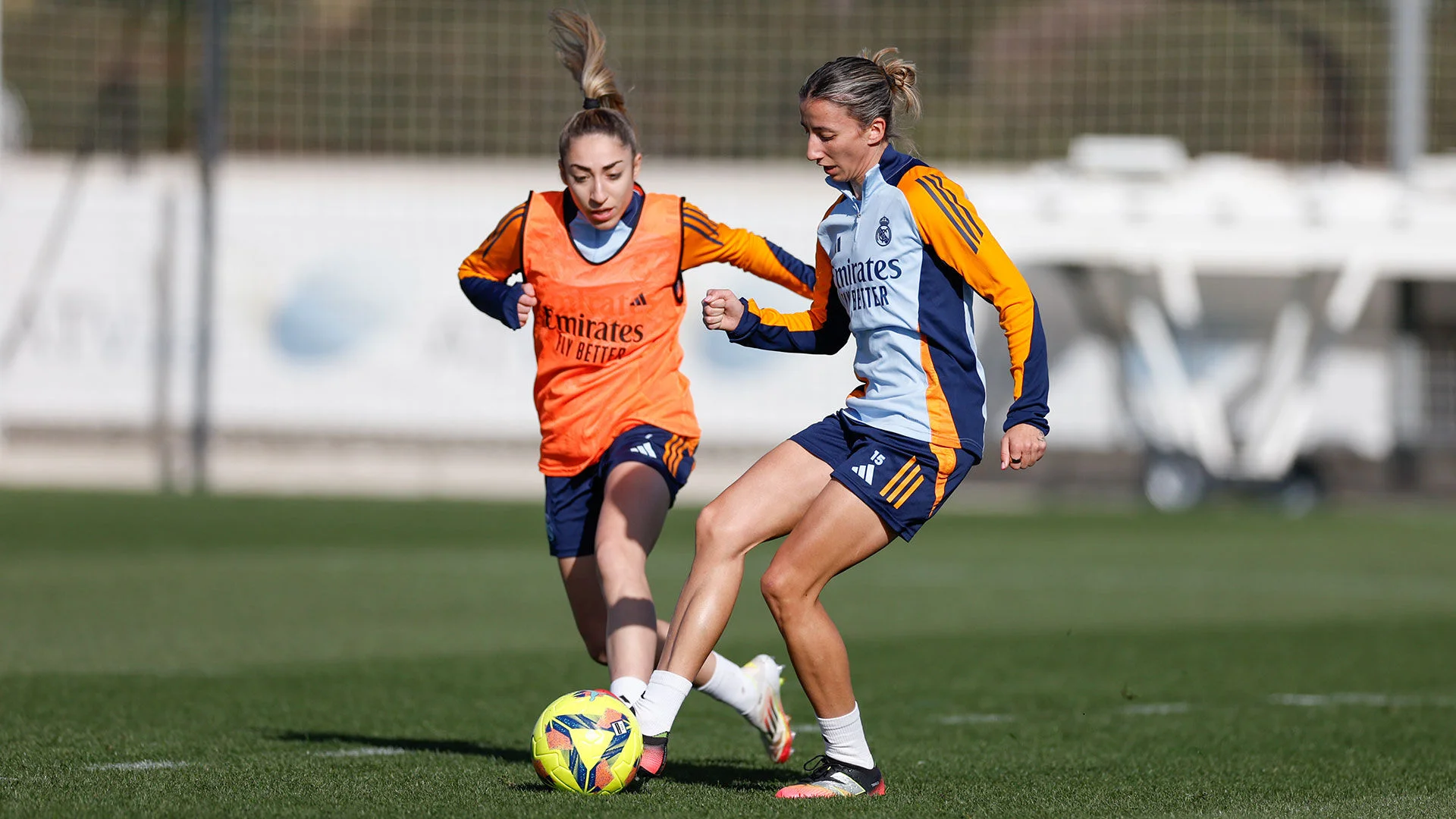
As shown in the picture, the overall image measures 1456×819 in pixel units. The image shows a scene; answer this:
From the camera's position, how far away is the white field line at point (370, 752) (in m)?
5.75

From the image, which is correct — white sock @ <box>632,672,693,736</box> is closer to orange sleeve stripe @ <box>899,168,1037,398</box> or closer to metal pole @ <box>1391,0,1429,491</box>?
orange sleeve stripe @ <box>899,168,1037,398</box>

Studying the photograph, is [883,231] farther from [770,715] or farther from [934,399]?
[770,715]

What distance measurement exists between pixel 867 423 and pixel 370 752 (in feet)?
6.54

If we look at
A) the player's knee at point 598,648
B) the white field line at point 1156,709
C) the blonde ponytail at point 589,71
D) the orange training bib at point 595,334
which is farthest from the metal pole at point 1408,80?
the player's knee at point 598,648

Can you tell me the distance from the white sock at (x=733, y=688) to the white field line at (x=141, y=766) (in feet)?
5.31

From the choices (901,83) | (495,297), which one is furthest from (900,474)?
(495,297)

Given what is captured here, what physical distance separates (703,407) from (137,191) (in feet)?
28.9

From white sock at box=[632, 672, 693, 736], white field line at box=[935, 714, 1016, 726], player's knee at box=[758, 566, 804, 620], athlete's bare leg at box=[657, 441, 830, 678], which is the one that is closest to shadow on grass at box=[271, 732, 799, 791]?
white sock at box=[632, 672, 693, 736]

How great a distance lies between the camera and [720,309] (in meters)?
5.40

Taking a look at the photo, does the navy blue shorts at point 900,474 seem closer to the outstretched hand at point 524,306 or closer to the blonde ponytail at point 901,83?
the blonde ponytail at point 901,83

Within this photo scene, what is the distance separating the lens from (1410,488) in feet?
82.3

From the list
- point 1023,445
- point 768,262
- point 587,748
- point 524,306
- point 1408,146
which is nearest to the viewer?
point 1023,445

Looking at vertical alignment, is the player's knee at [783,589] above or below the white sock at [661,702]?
above

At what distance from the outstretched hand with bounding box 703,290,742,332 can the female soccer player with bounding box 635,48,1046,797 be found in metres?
0.40
